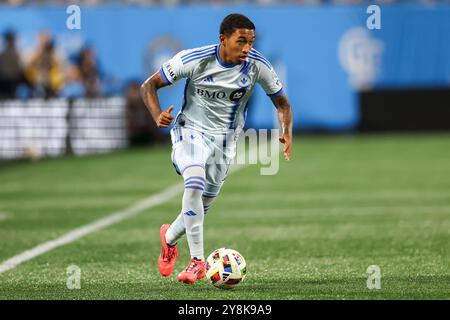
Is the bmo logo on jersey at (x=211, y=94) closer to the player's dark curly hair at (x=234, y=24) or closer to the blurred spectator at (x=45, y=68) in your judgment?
the player's dark curly hair at (x=234, y=24)

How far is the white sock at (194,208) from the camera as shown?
8.60 m

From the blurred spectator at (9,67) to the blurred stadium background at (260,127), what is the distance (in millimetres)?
53

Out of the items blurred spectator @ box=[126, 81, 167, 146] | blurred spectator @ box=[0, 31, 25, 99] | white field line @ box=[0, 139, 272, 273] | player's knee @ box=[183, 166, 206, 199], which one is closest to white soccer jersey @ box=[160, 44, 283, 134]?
player's knee @ box=[183, 166, 206, 199]

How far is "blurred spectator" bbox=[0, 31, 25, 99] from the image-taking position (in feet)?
90.8

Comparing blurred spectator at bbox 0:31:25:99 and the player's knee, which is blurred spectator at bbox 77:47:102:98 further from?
the player's knee

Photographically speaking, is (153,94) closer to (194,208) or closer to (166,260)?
(194,208)

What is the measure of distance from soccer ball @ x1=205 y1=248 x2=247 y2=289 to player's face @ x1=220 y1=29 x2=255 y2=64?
4.85 feet

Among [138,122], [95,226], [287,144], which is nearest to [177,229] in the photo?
[287,144]

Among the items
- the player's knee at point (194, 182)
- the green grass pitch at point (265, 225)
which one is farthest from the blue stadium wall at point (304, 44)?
the player's knee at point (194, 182)

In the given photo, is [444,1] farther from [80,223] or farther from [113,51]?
[80,223]

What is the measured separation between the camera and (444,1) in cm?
2938

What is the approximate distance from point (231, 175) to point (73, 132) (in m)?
5.91
